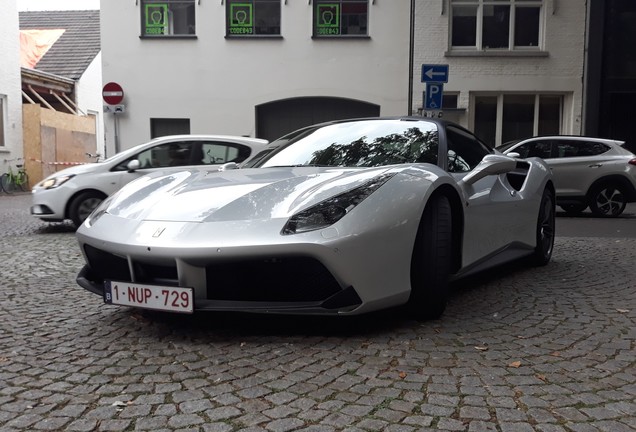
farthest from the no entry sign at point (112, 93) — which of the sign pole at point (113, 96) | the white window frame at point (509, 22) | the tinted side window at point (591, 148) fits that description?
the tinted side window at point (591, 148)

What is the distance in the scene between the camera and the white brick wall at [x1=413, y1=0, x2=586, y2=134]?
54.0 feet

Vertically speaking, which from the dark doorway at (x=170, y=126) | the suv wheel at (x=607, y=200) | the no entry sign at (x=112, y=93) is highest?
the no entry sign at (x=112, y=93)

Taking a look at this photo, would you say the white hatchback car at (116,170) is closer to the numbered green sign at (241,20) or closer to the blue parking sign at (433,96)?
the blue parking sign at (433,96)

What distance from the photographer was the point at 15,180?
19.4 meters

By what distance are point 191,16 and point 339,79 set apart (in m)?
4.51

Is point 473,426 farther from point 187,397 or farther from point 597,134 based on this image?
point 597,134

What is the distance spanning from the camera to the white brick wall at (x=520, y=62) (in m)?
16.5

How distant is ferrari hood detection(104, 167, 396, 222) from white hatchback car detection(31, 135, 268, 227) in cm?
502

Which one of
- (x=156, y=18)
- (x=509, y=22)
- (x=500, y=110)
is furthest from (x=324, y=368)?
(x=156, y=18)

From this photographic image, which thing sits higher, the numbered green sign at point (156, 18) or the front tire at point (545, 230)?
the numbered green sign at point (156, 18)

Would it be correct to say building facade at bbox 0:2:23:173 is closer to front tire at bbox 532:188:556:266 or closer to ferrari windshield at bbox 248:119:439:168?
ferrari windshield at bbox 248:119:439:168

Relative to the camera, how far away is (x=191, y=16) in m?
17.2

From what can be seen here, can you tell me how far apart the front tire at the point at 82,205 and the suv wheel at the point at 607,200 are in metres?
8.63

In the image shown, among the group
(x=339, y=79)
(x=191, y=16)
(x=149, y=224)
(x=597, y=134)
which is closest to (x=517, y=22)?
(x=597, y=134)
